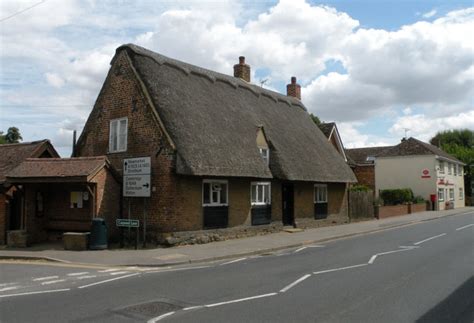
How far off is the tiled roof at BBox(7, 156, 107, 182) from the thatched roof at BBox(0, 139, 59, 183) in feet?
3.04

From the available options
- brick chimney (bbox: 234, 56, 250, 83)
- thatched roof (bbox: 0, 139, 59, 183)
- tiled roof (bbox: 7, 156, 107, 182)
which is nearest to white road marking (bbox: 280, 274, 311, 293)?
tiled roof (bbox: 7, 156, 107, 182)

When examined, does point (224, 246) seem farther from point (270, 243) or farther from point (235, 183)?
point (235, 183)

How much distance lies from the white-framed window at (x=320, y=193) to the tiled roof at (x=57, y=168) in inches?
525

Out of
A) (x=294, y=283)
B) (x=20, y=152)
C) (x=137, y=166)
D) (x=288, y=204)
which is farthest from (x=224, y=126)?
(x=294, y=283)

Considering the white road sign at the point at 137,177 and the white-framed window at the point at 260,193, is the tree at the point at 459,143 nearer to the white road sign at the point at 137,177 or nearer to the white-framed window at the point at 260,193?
the white-framed window at the point at 260,193

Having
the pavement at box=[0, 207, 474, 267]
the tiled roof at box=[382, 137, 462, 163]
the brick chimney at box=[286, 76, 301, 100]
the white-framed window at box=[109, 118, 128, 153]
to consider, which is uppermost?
the brick chimney at box=[286, 76, 301, 100]

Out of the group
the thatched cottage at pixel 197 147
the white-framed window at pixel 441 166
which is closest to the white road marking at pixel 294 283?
the thatched cottage at pixel 197 147

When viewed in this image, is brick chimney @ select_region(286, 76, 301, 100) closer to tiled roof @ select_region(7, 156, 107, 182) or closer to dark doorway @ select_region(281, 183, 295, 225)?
dark doorway @ select_region(281, 183, 295, 225)

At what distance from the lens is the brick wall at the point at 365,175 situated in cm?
4672

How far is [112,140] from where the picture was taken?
793 inches

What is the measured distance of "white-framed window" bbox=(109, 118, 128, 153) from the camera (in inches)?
774

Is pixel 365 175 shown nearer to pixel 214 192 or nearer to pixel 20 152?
pixel 214 192

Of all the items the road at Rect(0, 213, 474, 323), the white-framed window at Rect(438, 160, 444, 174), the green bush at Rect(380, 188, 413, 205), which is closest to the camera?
the road at Rect(0, 213, 474, 323)

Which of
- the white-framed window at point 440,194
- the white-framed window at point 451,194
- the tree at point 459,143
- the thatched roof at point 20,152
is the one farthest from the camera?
the tree at point 459,143
